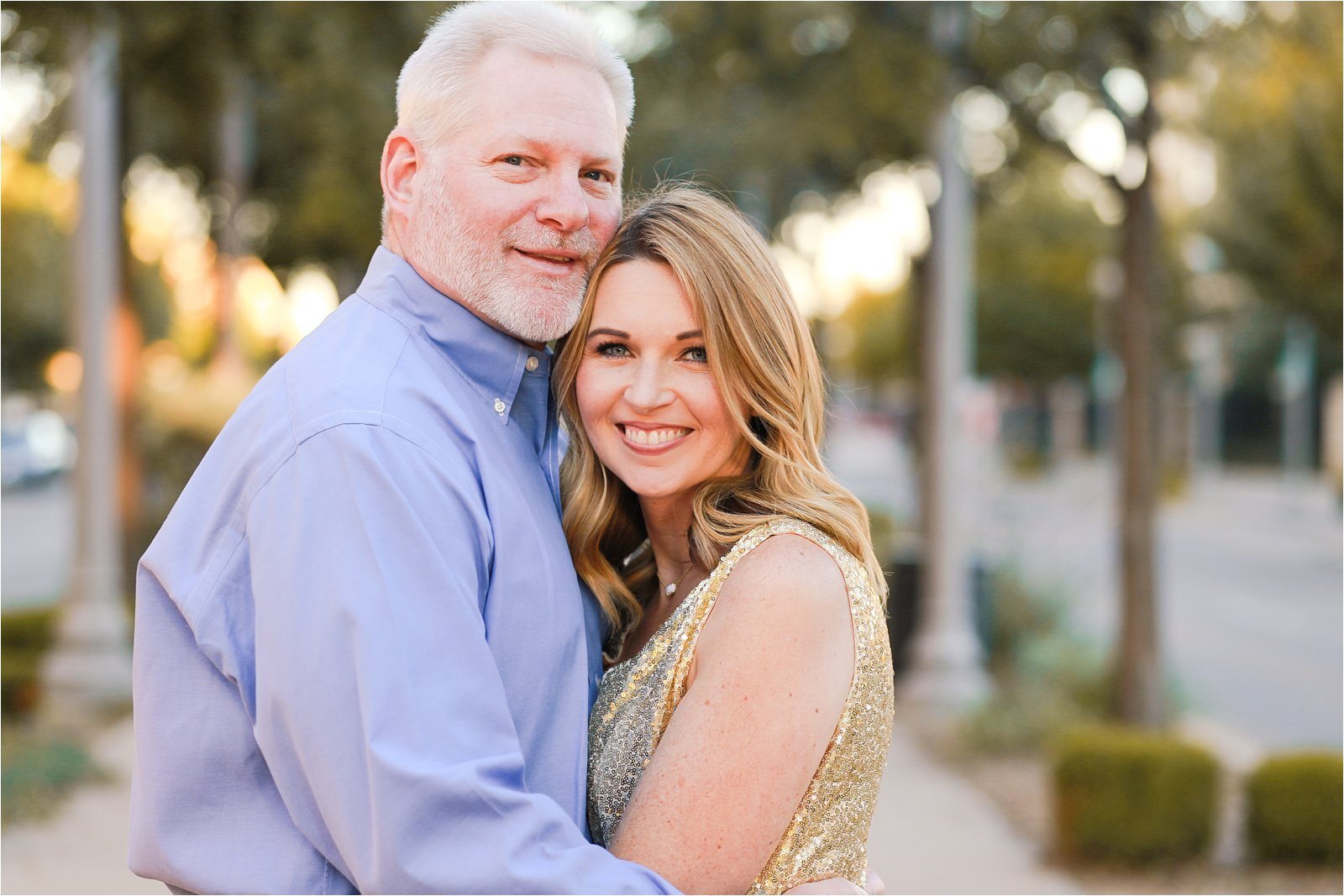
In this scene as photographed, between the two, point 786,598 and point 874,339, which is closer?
point 786,598

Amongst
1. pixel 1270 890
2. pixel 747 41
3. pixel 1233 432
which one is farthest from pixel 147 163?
pixel 1233 432

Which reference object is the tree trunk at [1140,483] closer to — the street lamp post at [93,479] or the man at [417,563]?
the man at [417,563]

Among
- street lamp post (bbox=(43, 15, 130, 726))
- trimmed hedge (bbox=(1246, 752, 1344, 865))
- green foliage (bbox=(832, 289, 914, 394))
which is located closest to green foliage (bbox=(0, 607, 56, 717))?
street lamp post (bbox=(43, 15, 130, 726))

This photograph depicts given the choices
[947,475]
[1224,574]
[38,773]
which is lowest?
[1224,574]

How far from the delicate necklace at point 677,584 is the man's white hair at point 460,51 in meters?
0.90

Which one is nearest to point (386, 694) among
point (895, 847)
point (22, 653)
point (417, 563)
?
point (417, 563)

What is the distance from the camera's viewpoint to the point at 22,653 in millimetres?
10180

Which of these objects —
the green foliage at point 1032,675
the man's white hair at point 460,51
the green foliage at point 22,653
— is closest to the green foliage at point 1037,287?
the green foliage at point 1032,675

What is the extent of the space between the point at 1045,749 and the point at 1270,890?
7.44 feet

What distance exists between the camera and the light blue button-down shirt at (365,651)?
156 cm

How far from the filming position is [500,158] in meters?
2.06

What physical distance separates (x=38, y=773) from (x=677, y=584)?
612 cm

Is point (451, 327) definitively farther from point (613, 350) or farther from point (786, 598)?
point (786, 598)

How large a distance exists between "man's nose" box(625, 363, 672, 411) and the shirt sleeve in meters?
0.59
